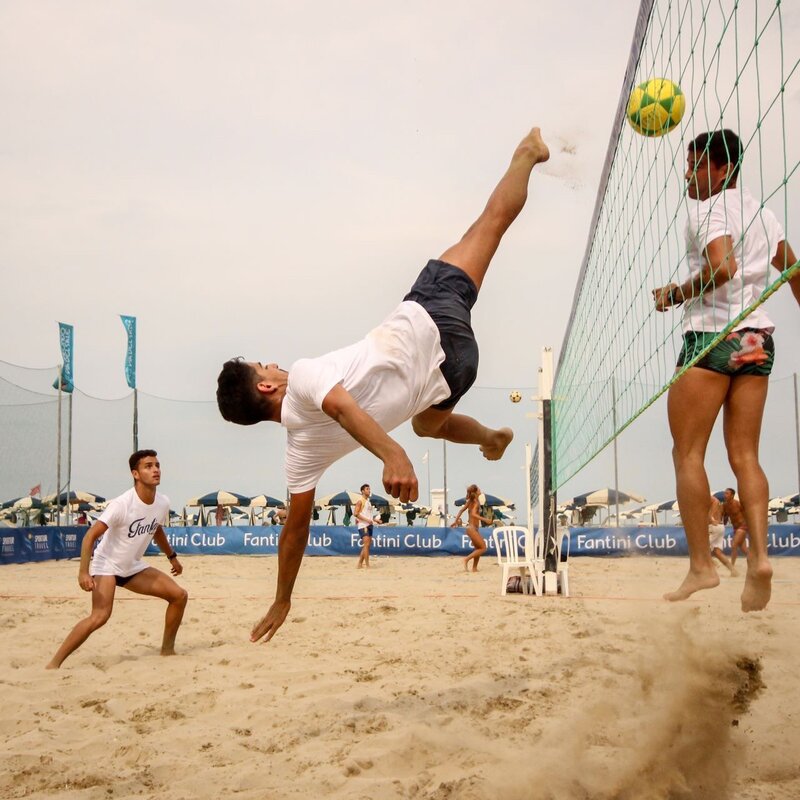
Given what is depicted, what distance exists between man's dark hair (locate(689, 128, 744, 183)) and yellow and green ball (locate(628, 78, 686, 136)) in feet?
1.37

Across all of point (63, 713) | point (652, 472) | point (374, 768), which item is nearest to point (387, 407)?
point (374, 768)

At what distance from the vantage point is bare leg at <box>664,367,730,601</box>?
9.32 feet

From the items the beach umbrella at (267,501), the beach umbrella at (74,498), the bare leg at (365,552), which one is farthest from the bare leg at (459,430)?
the beach umbrella at (267,501)

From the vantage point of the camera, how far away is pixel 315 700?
390 cm

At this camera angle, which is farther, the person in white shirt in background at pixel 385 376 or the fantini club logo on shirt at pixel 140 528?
the fantini club logo on shirt at pixel 140 528

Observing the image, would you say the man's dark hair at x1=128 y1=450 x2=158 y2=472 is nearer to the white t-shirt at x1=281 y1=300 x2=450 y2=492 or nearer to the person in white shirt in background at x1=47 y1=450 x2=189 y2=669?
the person in white shirt in background at x1=47 y1=450 x2=189 y2=669

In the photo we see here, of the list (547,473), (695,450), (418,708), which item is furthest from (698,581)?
(547,473)

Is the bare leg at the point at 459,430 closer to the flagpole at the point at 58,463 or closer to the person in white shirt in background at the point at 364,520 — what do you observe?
the person in white shirt in background at the point at 364,520

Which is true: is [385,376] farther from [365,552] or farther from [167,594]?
[365,552]

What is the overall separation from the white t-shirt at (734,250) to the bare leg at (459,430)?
1.09 m

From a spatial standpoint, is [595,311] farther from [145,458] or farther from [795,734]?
[145,458]

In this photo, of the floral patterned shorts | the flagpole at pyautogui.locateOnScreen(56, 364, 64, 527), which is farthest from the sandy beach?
the flagpole at pyautogui.locateOnScreen(56, 364, 64, 527)

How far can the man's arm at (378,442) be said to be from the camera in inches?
96.7

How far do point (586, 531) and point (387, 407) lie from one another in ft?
39.0
